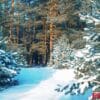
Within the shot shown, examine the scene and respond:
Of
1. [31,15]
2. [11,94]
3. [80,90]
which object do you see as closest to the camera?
[80,90]

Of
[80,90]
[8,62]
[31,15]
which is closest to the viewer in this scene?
[80,90]

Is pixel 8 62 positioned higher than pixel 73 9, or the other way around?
pixel 73 9

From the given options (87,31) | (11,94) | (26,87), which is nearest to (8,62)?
(26,87)

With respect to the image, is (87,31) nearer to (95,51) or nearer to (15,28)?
(95,51)

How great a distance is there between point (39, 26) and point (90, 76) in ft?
105

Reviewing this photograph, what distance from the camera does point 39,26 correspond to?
4041 centimetres

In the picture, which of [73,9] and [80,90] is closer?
[80,90]

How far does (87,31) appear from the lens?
8.98 meters

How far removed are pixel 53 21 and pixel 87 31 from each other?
28.5 m

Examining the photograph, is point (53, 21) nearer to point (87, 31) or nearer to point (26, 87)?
point (26, 87)

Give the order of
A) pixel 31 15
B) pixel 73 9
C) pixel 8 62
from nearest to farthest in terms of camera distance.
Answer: pixel 8 62, pixel 73 9, pixel 31 15

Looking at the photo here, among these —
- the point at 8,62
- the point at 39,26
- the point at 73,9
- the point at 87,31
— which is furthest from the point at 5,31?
the point at 87,31

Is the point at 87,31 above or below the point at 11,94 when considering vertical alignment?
above

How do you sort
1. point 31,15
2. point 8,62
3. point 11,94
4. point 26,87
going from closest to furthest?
point 11,94 → point 26,87 → point 8,62 → point 31,15
